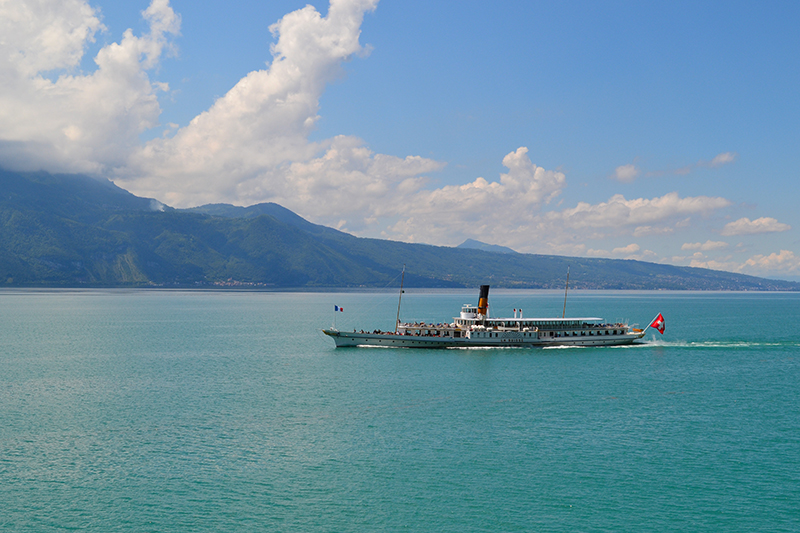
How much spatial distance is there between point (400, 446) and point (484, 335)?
75.2 metres

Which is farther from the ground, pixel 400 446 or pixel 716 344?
pixel 716 344

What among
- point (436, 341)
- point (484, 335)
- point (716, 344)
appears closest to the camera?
point (436, 341)

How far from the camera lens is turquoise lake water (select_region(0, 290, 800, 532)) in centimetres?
4266

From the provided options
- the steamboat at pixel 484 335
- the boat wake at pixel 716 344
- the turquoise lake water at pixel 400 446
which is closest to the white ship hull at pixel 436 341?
the steamboat at pixel 484 335

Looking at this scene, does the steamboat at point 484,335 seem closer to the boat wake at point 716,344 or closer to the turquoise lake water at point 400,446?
the boat wake at point 716,344

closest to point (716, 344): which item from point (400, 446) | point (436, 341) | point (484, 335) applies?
point (484, 335)

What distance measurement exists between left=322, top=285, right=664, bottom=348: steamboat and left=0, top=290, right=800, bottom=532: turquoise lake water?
16648mm

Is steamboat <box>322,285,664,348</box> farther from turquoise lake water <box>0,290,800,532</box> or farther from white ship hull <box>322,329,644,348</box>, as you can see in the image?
turquoise lake water <box>0,290,800,532</box>

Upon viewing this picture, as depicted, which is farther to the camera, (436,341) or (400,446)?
(436,341)

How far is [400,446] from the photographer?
57.6 m

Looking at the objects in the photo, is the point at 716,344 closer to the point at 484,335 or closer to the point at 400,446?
the point at 484,335

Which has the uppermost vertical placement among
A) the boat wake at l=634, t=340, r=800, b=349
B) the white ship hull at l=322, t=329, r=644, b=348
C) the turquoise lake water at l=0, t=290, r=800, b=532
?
the boat wake at l=634, t=340, r=800, b=349

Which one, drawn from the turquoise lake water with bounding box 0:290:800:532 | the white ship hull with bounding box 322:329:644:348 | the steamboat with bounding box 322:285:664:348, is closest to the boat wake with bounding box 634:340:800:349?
Answer: the steamboat with bounding box 322:285:664:348

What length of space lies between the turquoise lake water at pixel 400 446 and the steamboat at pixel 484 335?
1665 centimetres
